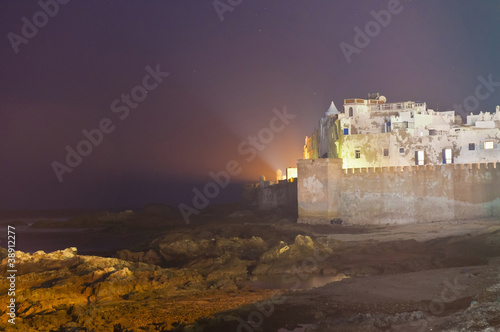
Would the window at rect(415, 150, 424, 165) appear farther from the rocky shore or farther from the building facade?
the rocky shore

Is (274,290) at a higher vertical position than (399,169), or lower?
lower

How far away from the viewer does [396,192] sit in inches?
1211

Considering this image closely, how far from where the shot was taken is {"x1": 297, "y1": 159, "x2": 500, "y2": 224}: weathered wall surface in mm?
28719

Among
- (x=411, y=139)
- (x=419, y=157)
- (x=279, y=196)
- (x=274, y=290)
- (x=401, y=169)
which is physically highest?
(x=411, y=139)

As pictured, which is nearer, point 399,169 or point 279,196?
point 399,169

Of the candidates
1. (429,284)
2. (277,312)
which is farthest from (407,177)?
(277,312)

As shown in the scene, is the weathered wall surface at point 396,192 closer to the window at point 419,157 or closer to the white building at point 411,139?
the white building at point 411,139

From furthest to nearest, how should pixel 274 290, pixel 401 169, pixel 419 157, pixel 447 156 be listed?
pixel 447 156, pixel 419 157, pixel 401 169, pixel 274 290

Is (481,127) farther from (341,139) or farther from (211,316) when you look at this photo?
(211,316)

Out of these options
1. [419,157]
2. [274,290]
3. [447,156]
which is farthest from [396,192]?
[274,290]

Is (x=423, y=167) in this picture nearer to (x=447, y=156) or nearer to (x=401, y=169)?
(x=401, y=169)

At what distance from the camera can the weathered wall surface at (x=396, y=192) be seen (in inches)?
1131

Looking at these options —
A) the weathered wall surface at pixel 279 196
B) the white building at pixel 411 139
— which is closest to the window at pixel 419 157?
the white building at pixel 411 139

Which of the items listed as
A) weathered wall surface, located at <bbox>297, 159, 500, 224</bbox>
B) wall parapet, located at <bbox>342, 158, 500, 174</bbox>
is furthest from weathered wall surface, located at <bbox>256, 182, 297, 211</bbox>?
wall parapet, located at <bbox>342, 158, 500, 174</bbox>
